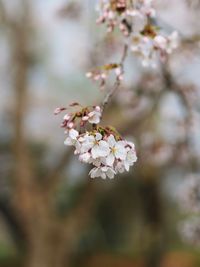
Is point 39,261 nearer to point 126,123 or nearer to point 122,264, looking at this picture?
point 126,123

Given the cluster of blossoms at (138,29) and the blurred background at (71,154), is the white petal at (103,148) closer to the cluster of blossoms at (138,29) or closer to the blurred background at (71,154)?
the cluster of blossoms at (138,29)

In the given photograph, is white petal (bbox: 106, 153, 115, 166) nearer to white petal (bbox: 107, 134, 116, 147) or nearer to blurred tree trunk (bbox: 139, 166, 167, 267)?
white petal (bbox: 107, 134, 116, 147)

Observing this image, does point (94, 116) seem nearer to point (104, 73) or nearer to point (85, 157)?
point (85, 157)

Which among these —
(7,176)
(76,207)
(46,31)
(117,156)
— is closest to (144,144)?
(117,156)

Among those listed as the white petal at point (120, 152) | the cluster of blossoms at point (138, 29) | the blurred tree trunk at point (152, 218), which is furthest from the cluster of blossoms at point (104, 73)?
the blurred tree trunk at point (152, 218)

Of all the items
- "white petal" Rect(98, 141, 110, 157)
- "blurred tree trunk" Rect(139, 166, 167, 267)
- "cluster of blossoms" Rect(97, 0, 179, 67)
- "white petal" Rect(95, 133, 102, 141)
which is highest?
"blurred tree trunk" Rect(139, 166, 167, 267)

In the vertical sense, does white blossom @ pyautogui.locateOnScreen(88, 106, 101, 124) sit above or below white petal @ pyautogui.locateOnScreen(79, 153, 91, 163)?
above

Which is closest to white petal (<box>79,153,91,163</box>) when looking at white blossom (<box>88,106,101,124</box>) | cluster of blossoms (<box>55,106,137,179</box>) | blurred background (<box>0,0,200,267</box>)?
cluster of blossoms (<box>55,106,137,179</box>)
